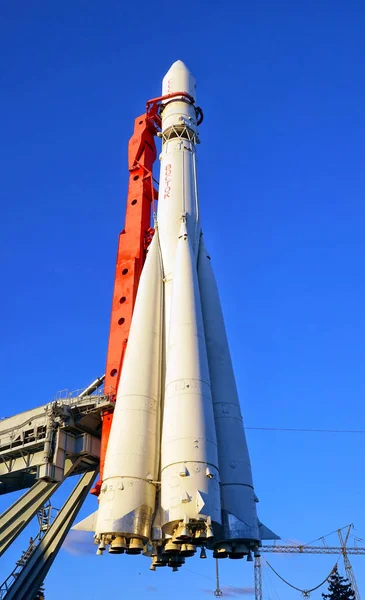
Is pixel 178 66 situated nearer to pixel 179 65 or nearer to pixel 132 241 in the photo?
pixel 179 65

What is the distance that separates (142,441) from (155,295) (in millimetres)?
6117

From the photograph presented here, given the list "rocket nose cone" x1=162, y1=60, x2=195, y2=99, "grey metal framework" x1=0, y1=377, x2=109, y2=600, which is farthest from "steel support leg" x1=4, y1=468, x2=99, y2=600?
"rocket nose cone" x1=162, y1=60, x2=195, y2=99

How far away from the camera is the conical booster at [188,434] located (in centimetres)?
1603

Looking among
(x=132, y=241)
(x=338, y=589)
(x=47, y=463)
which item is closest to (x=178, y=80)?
(x=132, y=241)

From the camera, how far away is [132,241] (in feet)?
89.2

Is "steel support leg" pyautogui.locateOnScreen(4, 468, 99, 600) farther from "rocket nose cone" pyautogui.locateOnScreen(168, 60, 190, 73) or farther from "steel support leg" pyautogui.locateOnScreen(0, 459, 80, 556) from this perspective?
"rocket nose cone" pyautogui.locateOnScreen(168, 60, 190, 73)

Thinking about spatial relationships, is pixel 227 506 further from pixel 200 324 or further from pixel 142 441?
pixel 200 324

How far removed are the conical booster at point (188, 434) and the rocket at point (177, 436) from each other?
3 centimetres

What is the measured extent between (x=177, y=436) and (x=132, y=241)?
39.6 ft

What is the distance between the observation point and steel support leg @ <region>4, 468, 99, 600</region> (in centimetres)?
2325

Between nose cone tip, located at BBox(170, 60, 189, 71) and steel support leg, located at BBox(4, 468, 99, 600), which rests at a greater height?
nose cone tip, located at BBox(170, 60, 189, 71)

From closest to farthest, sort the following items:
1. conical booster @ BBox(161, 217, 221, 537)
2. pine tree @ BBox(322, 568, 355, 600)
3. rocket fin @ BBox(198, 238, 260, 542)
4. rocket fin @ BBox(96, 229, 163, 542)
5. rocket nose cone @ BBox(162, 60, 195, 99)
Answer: conical booster @ BBox(161, 217, 221, 537) → rocket fin @ BBox(96, 229, 163, 542) → rocket fin @ BBox(198, 238, 260, 542) → rocket nose cone @ BBox(162, 60, 195, 99) → pine tree @ BBox(322, 568, 355, 600)

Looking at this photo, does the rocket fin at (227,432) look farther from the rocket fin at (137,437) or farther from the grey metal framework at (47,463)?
the grey metal framework at (47,463)

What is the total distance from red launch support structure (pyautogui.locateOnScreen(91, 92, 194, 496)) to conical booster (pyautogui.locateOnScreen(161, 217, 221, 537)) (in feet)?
15.4
